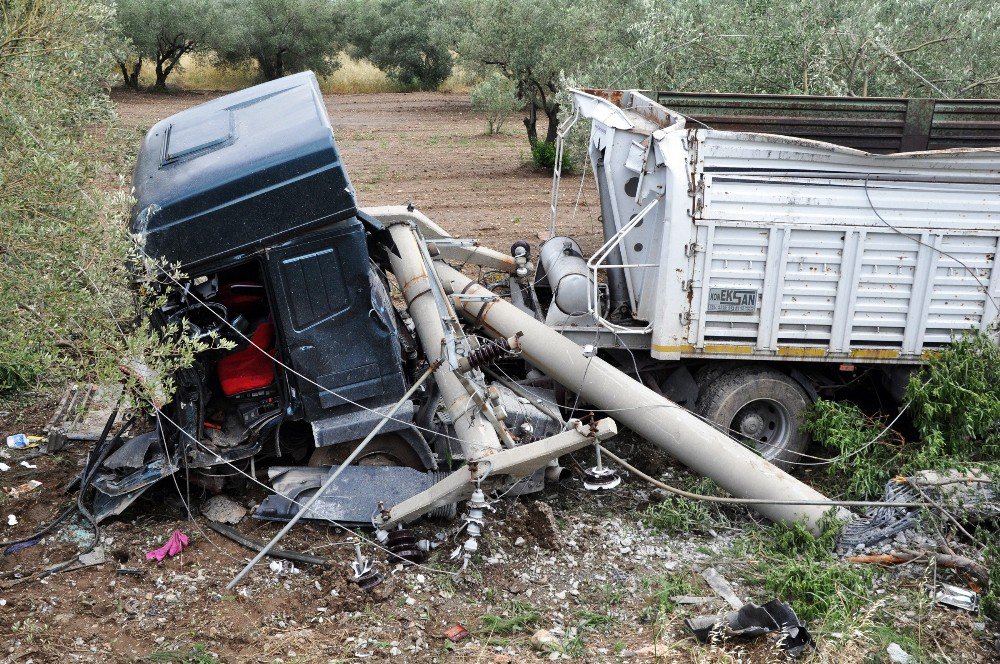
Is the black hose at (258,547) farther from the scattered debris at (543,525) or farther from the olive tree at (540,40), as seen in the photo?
the olive tree at (540,40)

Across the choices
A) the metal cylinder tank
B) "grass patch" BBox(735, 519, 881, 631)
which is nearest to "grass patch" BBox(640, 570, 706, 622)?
"grass patch" BBox(735, 519, 881, 631)

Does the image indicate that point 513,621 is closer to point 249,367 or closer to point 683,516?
point 683,516

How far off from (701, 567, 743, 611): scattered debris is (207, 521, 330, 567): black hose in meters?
2.43

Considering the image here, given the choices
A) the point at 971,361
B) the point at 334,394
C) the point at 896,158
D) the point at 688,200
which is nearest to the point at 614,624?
the point at 334,394


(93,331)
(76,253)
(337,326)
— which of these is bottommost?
(337,326)

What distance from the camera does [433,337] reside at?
619 centimetres

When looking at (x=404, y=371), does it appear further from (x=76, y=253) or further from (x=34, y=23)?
(x=34, y=23)

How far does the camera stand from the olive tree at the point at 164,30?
1025 inches

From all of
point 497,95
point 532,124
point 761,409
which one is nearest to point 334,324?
point 761,409

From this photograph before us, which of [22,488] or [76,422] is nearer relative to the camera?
[22,488]

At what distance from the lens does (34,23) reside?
15.1 feet

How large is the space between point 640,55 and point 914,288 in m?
6.31

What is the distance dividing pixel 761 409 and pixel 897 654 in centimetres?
280

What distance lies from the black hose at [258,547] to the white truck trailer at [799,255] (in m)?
2.84
